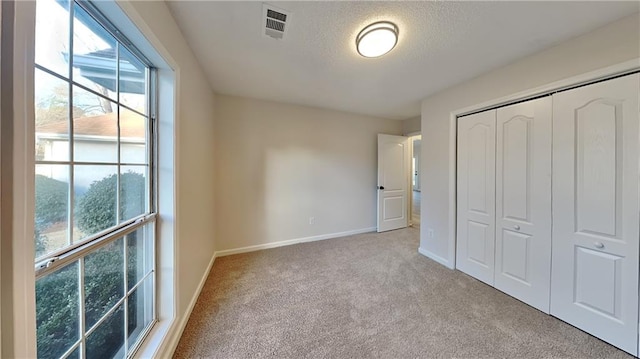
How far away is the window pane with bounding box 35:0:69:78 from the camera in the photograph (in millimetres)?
688

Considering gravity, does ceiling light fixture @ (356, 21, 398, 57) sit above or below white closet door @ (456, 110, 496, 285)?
above

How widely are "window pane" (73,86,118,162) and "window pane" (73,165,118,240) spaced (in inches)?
2.2

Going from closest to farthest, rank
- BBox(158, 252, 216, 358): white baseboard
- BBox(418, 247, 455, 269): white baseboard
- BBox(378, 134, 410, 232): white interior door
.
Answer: BBox(158, 252, 216, 358): white baseboard → BBox(418, 247, 455, 269): white baseboard → BBox(378, 134, 410, 232): white interior door

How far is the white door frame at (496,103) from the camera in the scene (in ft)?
4.73

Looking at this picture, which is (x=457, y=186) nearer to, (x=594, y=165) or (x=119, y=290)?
(x=594, y=165)

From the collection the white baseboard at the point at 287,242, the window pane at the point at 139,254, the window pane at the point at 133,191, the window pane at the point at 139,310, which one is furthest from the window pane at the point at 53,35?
the white baseboard at the point at 287,242

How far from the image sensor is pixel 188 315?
1.68m

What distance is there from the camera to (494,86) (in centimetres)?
212

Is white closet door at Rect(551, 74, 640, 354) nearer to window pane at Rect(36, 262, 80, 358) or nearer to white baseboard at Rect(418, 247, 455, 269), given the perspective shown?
white baseboard at Rect(418, 247, 455, 269)

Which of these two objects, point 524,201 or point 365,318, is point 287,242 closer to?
point 365,318

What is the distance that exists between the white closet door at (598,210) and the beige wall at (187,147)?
2.99 metres

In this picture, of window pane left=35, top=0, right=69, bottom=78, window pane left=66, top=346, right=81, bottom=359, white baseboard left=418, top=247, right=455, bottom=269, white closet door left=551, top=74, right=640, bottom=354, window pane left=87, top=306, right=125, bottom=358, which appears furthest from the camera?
white baseboard left=418, top=247, right=455, bottom=269

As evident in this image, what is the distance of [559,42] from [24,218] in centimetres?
319

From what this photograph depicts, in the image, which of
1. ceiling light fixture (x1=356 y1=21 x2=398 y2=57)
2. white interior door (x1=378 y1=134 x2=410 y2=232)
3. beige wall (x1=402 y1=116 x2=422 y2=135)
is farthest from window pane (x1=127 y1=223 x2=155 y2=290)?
beige wall (x1=402 y1=116 x2=422 y2=135)
